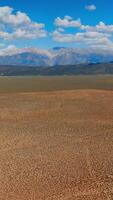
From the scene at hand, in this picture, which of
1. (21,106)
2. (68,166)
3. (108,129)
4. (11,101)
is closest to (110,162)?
(68,166)

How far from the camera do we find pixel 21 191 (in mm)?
18516

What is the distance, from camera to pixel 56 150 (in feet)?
86.0

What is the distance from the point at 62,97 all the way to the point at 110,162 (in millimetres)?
28919

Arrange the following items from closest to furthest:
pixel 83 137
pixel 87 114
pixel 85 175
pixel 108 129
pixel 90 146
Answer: pixel 85 175 < pixel 90 146 < pixel 83 137 < pixel 108 129 < pixel 87 114

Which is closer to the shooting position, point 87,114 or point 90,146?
point 90,146

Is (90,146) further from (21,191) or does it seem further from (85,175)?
(21,191)

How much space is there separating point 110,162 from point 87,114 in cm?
1799

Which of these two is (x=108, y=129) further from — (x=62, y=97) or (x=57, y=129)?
(x=62, y=97)

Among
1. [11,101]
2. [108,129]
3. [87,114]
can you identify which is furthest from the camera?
[11,101]

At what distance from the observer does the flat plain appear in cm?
1864

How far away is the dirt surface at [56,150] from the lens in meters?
18.6

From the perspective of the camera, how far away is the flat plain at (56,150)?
18.6m

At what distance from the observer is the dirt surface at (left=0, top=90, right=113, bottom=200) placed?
18.6 meters

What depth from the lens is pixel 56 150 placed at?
2620 cm
